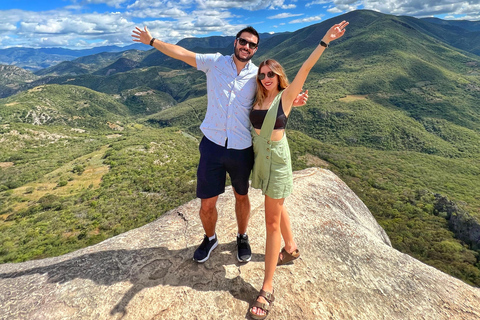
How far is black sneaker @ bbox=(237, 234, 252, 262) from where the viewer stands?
5.73 meters

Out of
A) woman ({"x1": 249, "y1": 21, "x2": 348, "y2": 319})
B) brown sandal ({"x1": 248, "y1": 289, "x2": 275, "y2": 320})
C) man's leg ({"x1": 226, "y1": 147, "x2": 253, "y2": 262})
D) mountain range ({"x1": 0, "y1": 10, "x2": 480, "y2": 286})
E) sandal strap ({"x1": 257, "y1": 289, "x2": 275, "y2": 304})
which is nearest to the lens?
woman ({"x1": 249, "y1": 21, "x2": 348, "y2": 319})

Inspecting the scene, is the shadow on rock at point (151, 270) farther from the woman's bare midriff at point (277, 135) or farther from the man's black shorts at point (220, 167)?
the woman's bare midriff at point (277, 135)

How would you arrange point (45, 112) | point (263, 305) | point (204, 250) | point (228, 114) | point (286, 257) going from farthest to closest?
point (45, 112) → point (204, 250) → point (286, 257) → point (228, 114) → point (263, 305)

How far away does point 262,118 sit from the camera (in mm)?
4340

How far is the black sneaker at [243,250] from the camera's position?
225 inches

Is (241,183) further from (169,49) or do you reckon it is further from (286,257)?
(169,49)

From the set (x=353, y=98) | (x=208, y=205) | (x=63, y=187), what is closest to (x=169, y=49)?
(x=208, y=205)

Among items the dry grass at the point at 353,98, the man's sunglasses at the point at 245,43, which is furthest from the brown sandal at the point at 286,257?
the dry grass at the point at 353,98

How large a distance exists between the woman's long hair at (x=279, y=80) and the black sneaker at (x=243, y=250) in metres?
3.35

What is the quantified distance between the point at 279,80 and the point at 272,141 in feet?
3.59

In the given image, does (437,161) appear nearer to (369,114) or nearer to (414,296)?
(369,114)

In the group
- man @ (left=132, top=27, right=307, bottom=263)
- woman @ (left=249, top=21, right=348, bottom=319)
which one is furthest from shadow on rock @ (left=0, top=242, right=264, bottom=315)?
man @ (left=132, top=27, right=307, bottom=263)

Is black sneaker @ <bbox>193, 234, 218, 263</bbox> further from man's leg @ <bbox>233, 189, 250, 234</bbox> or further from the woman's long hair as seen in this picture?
the woman's long hair

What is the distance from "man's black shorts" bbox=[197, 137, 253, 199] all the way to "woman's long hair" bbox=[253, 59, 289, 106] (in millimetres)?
990
